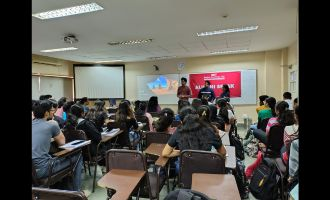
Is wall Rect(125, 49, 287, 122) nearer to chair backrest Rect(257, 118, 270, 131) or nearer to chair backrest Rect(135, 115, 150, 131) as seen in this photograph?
chair backrest Rect(257, 118, 270, 131)

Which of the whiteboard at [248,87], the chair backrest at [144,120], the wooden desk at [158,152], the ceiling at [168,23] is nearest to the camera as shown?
the wooden desk at [158,152]

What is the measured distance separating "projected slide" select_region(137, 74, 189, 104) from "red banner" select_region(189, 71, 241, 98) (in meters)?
0.48

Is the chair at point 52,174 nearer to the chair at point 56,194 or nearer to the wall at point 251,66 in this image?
the chair at point 56,194

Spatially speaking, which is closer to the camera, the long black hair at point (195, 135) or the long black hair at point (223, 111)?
the long black hair at point (195, 135)

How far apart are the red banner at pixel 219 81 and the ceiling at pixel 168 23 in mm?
2135

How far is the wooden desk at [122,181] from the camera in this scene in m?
1.63

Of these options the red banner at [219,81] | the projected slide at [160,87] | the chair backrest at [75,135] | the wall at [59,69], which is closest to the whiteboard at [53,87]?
the wall at [59,69]

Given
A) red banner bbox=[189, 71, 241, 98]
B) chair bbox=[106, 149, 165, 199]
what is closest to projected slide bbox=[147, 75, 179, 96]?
red banner bbox=[189, 71, 241, 98]

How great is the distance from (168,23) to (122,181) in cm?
337

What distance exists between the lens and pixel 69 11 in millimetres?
3732

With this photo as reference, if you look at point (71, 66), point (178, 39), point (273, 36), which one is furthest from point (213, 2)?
point (71, 66)
